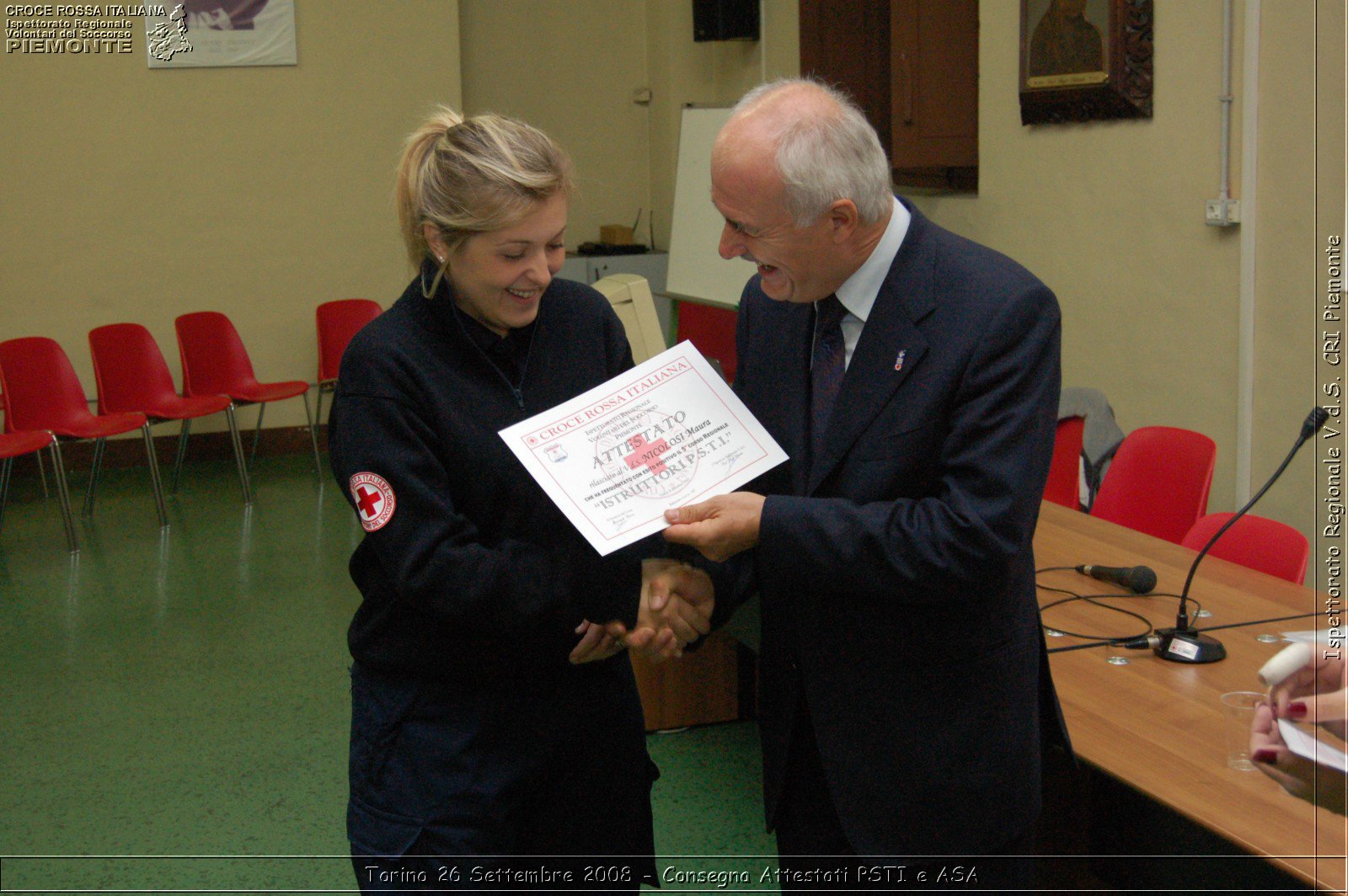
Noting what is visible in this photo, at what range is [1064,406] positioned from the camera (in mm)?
4016

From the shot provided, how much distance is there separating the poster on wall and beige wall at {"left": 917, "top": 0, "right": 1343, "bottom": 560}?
15.5ft

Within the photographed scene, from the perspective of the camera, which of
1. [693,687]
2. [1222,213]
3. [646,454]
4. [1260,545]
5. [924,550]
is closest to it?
[924,550]

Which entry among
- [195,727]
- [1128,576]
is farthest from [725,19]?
[1128,576]

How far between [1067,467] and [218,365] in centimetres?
523

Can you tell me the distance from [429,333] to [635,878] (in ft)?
2.83

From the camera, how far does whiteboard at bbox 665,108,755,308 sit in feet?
19.9

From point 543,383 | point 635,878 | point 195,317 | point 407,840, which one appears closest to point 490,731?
point 407,840

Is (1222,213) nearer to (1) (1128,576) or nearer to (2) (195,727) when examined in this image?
(1) (1128,576)

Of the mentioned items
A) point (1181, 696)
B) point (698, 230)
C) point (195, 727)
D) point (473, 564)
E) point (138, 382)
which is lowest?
point (195, 727)

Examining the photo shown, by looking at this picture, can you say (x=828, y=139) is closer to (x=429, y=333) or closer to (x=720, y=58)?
(x=429, y=333)

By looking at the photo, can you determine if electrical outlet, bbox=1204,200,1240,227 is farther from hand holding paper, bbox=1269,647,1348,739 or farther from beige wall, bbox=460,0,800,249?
beige wall, bbox=460,0,800,249

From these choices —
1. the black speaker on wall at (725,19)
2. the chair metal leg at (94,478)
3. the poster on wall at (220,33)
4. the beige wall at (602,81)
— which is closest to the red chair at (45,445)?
the chair metal leg at (94,478)

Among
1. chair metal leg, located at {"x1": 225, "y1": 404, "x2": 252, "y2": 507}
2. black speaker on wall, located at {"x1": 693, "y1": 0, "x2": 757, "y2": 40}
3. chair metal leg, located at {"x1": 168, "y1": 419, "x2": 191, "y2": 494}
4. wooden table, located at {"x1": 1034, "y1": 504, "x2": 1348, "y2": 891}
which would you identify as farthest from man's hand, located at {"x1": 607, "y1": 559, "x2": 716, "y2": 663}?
black speaker on wall, located at {"x1": 693, "y1": 0, "x2": 757, "y2": 40}

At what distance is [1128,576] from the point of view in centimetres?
255
